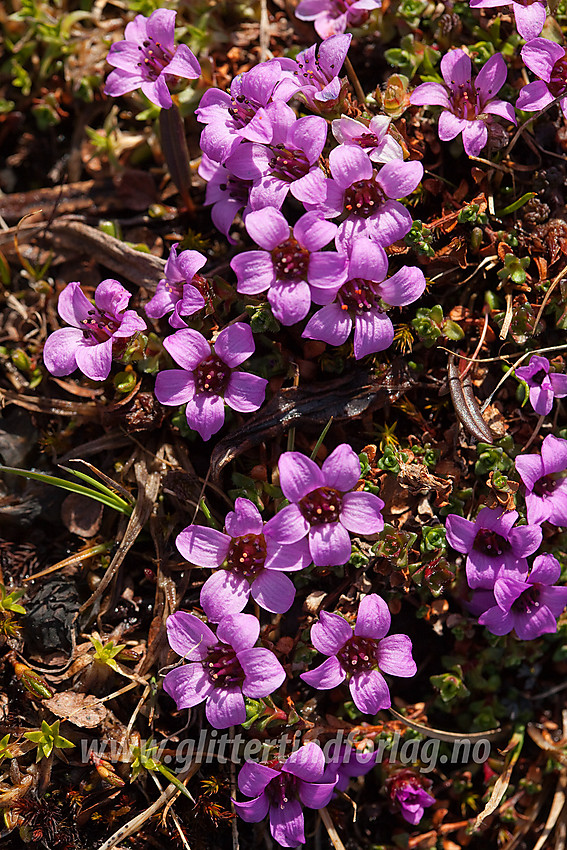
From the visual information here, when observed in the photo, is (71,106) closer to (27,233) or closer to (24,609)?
(27,233)

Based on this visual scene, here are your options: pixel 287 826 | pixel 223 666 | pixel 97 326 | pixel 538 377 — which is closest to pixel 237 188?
pixel 97 326

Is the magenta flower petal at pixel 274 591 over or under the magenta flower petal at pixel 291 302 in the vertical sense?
under

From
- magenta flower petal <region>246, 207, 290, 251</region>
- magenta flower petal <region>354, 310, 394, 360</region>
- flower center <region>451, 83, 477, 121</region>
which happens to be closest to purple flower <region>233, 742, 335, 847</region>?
magenta flower petal <region>354, 310, 394, 360</region>

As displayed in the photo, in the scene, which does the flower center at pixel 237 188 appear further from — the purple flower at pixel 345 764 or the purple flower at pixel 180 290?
the purple flower at pixel 345 764

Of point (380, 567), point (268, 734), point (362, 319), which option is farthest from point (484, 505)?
point (268, 734)

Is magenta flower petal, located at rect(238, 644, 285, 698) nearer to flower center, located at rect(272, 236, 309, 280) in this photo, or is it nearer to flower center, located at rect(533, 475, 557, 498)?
flower center, located at rect(533, 475, 557, 498)

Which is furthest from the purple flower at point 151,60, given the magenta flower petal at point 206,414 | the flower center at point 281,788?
the flower center at point 281,788
